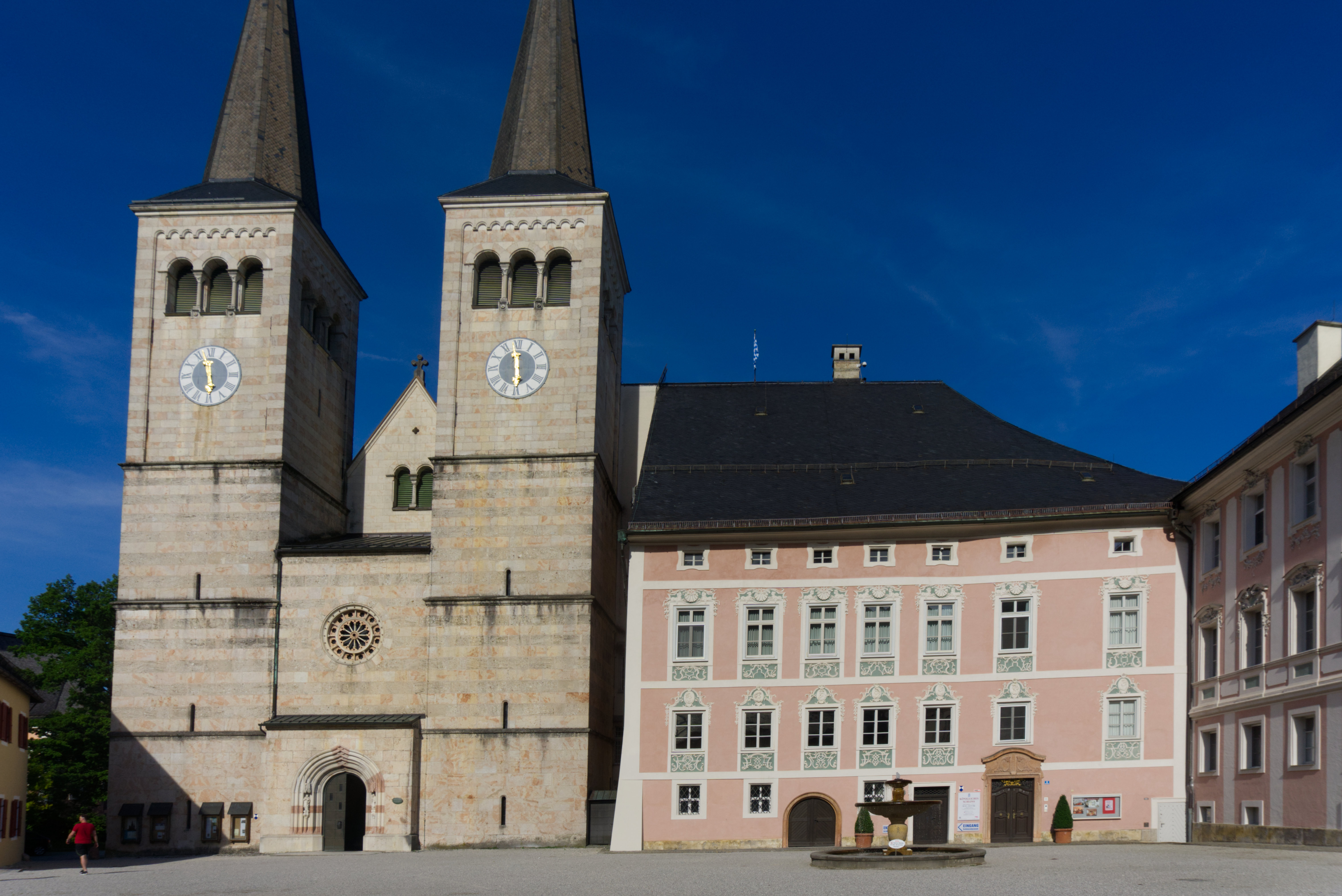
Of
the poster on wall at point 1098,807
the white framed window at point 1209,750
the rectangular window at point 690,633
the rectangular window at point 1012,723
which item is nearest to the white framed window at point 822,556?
the rectangular window at point 690,633

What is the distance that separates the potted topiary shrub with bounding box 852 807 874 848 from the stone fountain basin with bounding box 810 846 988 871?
636cm

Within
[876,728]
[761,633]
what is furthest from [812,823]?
[761,633]

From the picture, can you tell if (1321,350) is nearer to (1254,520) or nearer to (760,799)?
(1254,520)

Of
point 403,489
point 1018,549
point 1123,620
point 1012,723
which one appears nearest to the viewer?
point 1123,620

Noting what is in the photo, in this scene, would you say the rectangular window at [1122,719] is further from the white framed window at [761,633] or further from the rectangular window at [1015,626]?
the white framed window at [761,633]

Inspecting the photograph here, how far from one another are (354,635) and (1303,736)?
85.3 ft

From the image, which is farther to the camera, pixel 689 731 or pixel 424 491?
pixel 424 491

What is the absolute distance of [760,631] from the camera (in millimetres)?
38375

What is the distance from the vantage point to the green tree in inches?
2117

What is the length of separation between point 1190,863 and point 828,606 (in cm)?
1394

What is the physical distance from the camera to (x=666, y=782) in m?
37.8

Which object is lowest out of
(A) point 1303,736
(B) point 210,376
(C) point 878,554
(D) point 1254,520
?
(A) point 1303,736

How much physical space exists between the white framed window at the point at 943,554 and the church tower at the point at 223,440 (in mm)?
19032

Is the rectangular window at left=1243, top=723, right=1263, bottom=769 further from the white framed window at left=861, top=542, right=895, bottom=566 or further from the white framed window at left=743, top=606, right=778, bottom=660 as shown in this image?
the white framed window at left=743, top=606, right=778, bottom=660
